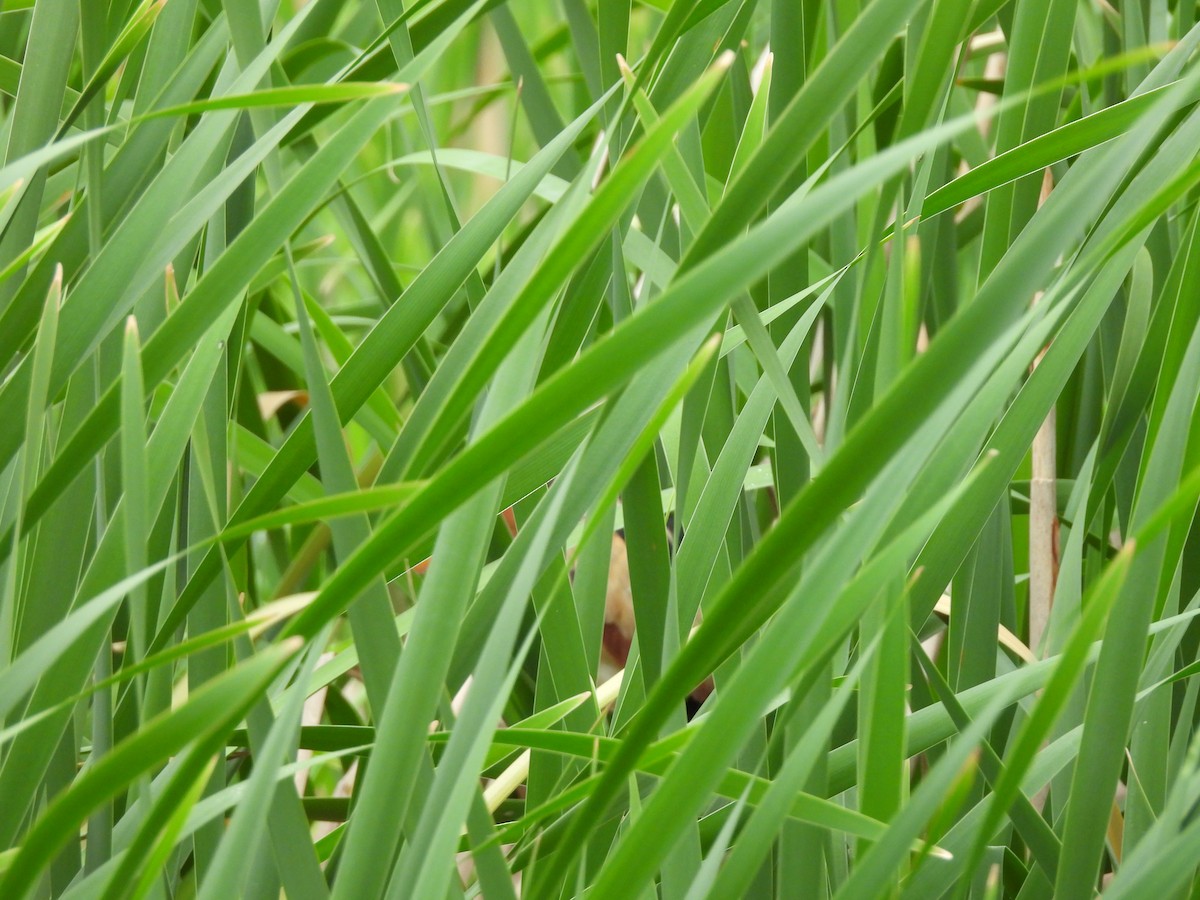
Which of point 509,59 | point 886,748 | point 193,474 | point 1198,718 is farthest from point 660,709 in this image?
point 509,59

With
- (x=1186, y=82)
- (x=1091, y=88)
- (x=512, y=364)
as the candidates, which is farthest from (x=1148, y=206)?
(x=1091, y=88)

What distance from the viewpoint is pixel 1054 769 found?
34cm

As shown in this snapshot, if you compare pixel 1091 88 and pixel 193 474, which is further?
pixel 1091 88

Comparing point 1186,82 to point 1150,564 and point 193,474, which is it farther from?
point 193,474

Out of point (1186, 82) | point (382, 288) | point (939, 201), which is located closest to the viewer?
point (1186, 82)

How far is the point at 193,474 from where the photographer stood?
34cm

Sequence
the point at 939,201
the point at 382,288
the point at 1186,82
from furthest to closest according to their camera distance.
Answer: the point at 382,288 < the point at 939,201 < the point at 1186,82

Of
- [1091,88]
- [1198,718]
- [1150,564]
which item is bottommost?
[1198,718]

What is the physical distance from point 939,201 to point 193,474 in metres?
0.23

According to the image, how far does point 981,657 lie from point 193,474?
0.87ft

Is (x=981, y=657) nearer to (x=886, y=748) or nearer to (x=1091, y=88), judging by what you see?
(x=886, y=748)

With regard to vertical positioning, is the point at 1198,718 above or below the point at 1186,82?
below

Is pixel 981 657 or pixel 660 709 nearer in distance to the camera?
pixel 660 709

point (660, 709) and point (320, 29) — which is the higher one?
point (320, 29)
